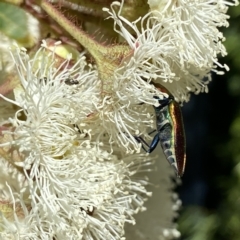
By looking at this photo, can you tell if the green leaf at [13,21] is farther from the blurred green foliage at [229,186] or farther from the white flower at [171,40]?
the blurred green foliage at [229,186]

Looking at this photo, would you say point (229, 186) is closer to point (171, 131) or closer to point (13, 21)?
point (171, 131)

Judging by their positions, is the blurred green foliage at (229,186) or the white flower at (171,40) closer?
the white flower at (171,40)

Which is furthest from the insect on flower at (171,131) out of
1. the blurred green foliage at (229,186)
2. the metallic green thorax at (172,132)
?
the blurred green foliage at (229,186)

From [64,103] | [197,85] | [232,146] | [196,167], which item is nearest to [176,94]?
[197,85]

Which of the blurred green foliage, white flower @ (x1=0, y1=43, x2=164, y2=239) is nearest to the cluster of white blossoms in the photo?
white flower @ (x1=0, y1=43, x2=164, y2=239)

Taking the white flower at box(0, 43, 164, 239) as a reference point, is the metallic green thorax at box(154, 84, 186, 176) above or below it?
above

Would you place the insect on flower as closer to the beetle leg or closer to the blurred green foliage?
the beetle leg

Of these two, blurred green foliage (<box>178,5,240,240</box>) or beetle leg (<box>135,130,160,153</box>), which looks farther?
blurred green foliage (<box>178,5,240,240</box>)
